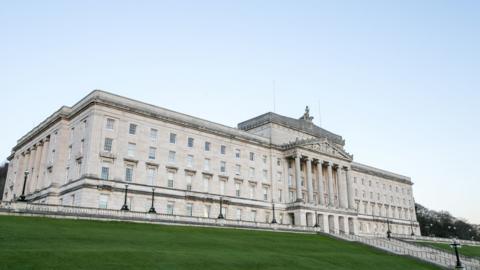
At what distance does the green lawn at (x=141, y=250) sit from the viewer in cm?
2306

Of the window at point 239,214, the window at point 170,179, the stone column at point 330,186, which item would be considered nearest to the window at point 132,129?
the window at point 170,179

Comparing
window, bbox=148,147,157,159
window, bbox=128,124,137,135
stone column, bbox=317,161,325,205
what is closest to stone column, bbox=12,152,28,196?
window, bbox=128,124,137,135

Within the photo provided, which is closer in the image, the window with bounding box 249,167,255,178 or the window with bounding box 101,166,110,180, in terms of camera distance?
the window with bounding box 101,166,110,180

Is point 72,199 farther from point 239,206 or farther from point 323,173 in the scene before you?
point 323,173

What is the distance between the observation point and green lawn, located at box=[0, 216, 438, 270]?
23.1 m

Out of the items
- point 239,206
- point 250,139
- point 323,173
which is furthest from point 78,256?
point 323,173

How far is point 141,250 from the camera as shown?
27.8 meters

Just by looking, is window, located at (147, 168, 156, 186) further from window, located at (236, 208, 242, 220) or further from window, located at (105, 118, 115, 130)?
window, located at (236, 208, 242, 220)

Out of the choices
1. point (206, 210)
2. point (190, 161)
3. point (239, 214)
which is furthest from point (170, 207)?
point (239, 214)

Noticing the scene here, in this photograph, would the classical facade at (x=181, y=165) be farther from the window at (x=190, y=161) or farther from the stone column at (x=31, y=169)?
the stone column at (x=31, y=169)

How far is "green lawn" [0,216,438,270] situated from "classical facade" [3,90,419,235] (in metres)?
16.8

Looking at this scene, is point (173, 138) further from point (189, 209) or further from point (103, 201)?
point (103, 201)

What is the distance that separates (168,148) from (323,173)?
119ft

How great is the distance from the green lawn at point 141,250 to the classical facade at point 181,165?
16796mm
